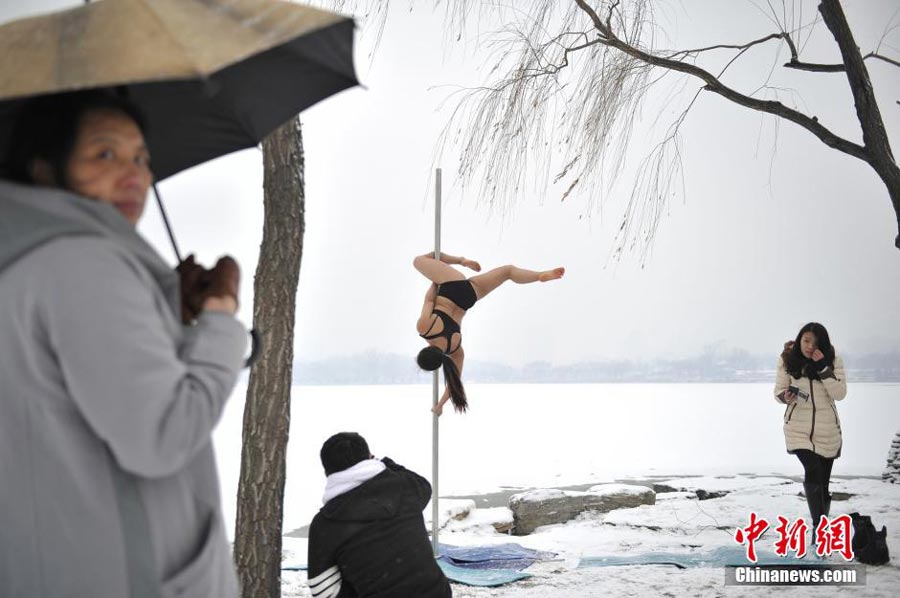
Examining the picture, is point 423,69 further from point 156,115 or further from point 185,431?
point 185,431

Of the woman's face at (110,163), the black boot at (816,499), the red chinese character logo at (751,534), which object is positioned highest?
the woman's face at (110,163)

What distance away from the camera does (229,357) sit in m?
1.00

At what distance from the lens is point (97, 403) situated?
34.6 inches

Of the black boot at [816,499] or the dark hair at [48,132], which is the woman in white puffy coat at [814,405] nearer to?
the black boot at [816,499]

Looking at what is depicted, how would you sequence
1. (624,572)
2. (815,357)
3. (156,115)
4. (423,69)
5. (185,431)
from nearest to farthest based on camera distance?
(185,431)
(156,115)
(624,572)
(815,357)
(423,69)

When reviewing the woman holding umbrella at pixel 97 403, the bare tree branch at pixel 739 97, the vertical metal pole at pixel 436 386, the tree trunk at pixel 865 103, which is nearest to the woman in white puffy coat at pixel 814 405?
the tree trunk at pixel 865 103

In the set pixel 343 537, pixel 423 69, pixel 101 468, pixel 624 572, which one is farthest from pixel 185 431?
pixel 423 69

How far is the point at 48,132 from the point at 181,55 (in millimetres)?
206

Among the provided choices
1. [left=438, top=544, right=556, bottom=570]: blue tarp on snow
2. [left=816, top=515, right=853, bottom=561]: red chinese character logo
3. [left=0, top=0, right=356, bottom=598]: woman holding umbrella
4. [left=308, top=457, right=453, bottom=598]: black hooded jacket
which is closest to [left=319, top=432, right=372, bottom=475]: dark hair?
[left=308, top=457, right=453, bottom=598]: black hooded jacket

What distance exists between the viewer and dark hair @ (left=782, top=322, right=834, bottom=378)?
4.30m

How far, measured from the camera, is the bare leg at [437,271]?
3762 millimetres

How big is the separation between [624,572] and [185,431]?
3.34 m

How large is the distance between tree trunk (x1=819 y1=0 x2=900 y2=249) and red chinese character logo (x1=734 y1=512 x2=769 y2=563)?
1604mm

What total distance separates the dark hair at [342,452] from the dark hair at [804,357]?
112 inches
